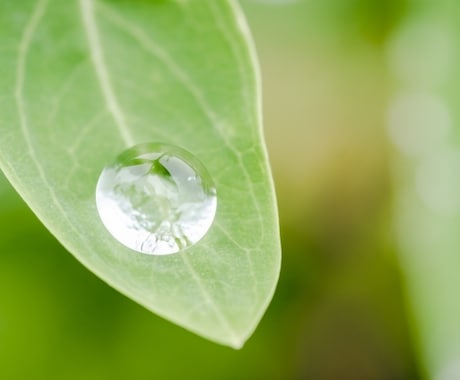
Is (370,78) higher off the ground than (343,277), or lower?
higher

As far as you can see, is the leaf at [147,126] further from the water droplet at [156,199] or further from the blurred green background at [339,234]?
the blurred green background at [339,234]

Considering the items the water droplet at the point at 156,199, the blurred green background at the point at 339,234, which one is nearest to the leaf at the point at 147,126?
the water droplet at the point at 156,199

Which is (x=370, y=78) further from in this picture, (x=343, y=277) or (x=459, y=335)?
(x=459, y=335)

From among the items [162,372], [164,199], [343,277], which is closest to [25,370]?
[162,372]

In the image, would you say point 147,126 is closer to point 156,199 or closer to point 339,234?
point 156,199

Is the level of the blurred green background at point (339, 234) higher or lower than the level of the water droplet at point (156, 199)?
higher

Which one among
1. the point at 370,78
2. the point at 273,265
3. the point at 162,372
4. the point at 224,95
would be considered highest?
the point at 370,78

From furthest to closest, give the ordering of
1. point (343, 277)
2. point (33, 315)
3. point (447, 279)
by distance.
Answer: point (343, 277), point (447, 279), point (33, 315)

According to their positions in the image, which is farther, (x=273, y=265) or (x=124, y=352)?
(x=124, y=352)
